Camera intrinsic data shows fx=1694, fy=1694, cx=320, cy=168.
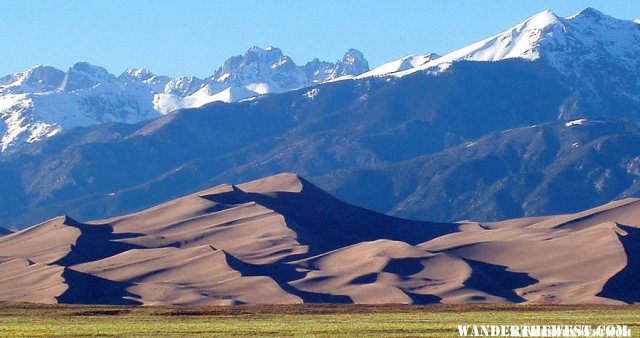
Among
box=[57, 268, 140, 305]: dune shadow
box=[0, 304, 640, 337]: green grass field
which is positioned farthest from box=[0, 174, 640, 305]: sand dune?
box=[0, 304, 640, 337]: green grass field

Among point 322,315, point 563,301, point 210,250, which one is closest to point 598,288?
point 563,301

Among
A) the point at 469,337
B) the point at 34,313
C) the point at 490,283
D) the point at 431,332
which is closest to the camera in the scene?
the point at 469,337

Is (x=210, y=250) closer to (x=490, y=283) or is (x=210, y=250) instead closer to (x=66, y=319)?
(x=490, y=283)

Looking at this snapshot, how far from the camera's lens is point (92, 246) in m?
189

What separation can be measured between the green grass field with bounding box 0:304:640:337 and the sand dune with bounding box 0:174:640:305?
39.8 metres

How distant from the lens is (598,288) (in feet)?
488

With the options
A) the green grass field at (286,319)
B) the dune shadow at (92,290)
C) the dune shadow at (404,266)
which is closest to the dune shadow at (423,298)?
the dune shadow at (404,266)

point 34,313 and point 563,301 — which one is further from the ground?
point 34,313

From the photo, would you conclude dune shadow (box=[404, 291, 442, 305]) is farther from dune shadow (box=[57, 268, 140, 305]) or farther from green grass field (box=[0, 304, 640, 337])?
green grass field (box=[0, 304, 640, 337])

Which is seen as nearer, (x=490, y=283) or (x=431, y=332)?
(x=431, y=332)

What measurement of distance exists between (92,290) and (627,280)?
48037 millimetres

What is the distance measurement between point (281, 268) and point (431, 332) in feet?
321

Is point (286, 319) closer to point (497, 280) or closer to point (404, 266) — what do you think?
point (497, 280)

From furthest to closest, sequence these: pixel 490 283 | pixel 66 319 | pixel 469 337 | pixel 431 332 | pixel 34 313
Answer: pixel 490 283 → pixel 34 313 → pixel 66 319 → pixel 431 332 → pixel 469 337
